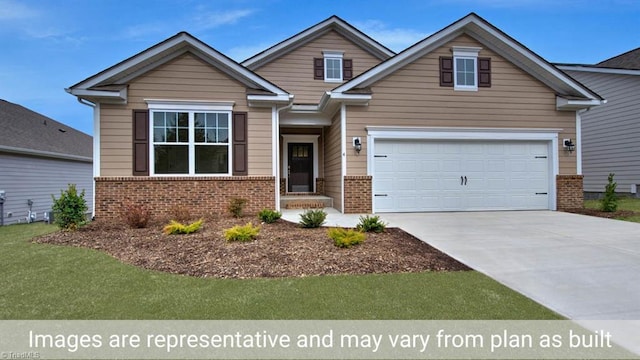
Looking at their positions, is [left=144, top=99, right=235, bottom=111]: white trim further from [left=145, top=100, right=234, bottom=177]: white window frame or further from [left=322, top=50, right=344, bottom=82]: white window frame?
[left=322, top=50, right=344, bottom=82]: white window frame

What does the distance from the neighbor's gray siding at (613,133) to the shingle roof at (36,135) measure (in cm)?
2509

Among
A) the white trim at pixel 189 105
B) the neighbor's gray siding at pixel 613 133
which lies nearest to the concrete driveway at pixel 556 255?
the white trim at pixel 189 105

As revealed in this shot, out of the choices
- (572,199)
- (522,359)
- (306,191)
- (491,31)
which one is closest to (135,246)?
(522,359)

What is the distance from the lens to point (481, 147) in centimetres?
1123

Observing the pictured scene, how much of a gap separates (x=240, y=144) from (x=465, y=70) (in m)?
7.47

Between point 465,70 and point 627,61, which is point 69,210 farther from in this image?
point 627,61

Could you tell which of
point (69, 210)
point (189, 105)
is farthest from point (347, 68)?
point (69, 210)

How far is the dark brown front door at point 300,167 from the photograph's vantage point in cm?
1492

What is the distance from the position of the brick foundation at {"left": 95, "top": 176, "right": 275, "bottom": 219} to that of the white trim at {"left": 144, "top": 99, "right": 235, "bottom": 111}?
6.58 ft

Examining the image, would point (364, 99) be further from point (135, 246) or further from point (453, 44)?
point (135, 246)

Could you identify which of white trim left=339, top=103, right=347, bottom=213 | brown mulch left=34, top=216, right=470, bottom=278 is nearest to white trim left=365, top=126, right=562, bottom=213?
white trim left=339, top=103, right=347, bottom=213

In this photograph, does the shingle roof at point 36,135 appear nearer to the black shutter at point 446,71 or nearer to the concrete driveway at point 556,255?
the concrete driveway at point 556,255

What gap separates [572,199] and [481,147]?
11.4 feet

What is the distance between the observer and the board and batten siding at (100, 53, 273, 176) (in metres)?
9.77
